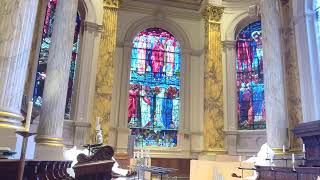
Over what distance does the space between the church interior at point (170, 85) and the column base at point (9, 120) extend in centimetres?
2

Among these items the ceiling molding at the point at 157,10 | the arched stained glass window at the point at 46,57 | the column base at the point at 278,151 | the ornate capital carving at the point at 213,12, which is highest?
the ceiling molding at the point at 157,10

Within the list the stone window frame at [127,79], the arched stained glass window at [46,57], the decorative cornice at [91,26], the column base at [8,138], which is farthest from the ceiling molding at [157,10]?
the column base at [8,138]

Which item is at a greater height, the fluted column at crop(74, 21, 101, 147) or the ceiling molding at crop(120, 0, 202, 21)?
the ceiling molding at crop(120, 0, 202, 21)

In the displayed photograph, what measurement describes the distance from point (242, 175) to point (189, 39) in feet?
27.8

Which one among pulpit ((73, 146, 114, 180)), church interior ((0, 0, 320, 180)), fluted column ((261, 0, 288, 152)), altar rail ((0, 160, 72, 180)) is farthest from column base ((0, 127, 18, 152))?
fluted column ((261, 0, 288, 152))

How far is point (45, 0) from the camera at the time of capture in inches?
412

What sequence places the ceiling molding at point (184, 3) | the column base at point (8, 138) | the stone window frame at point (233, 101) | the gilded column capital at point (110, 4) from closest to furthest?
1. the column base at point (8, 138)
2. the gilded column capital at point (110, 4)
3. the stone window frame at point (233, 101)
4. the ceiling molding at point (184, 3)

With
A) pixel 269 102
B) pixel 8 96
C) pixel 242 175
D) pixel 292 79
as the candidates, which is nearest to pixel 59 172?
pixel 8 96

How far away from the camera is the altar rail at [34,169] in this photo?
9.50 ft

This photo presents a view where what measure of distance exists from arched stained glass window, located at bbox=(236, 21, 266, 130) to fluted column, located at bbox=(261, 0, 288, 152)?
3.87 m

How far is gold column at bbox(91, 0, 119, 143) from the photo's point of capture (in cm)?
1220

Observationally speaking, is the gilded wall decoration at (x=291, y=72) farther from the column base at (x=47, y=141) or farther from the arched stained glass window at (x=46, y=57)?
the arched stained glass window at (x=46, y=57)

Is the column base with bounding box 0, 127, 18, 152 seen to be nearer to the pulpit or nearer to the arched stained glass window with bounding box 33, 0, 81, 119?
the pulpit

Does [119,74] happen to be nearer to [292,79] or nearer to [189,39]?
[189,39]
